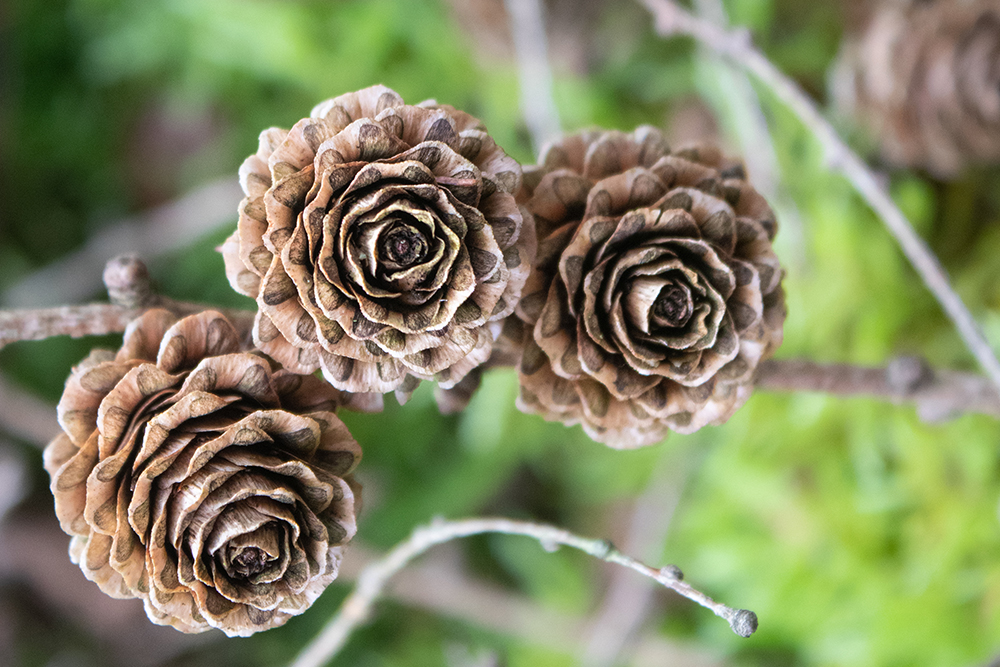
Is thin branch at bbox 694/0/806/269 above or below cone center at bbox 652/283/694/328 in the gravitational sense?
above

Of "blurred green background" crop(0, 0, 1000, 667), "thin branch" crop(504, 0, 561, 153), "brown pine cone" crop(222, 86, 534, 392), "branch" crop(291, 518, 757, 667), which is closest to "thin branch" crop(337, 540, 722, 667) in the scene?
"blurred green background" crop(0, 0, 1000, 667)

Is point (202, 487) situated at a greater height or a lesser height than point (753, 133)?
lesser

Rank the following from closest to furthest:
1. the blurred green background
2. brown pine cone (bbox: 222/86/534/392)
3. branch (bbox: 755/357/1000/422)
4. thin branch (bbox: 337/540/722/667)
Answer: brown pine cone (bbox: 222/86/534/392), branch (bbox: 755/357/1000/422), the blurred green background, thin branch (bbox: 337/540/722/667)

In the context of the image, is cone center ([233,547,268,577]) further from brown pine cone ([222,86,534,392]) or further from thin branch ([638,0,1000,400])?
thin branch ([638,0,1000,400])

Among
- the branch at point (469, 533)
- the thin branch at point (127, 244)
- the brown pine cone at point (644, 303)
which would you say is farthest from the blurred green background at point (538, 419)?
the brown pine cone at point (644, 303)

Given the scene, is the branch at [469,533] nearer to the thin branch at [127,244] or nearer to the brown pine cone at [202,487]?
the brown pine cone at [202,487]

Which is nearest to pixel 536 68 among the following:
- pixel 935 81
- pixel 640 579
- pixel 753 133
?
pixel 753 133

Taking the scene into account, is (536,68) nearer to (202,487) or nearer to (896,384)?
(896,384)
